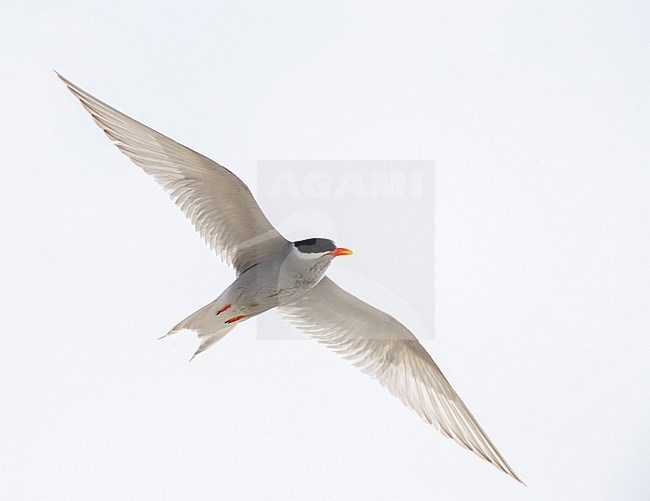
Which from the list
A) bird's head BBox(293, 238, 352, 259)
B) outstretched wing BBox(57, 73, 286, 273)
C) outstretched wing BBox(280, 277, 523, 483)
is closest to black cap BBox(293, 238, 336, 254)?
bird's head BBox(293, 238, 352, 259)

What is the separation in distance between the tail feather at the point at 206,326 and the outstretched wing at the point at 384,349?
51cm

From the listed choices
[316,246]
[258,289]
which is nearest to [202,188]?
[258,289]

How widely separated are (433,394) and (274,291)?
136 cm

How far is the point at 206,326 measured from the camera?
575 cm

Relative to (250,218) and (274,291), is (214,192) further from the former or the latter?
(274,291)

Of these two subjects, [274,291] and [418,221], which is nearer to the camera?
[274,291]

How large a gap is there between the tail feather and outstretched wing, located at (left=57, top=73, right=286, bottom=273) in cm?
38

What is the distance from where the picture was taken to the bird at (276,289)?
18.3ft

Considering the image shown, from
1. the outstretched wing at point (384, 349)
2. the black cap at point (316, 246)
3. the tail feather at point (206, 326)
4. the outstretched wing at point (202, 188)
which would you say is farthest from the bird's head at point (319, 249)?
the tail feather at point (206, 326)

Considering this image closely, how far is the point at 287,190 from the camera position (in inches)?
251

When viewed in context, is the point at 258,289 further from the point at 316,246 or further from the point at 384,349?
the point at 384,349

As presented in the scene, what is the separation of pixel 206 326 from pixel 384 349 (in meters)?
1.27

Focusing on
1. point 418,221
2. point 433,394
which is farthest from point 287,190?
point 433,394

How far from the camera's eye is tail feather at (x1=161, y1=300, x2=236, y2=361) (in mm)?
5676
